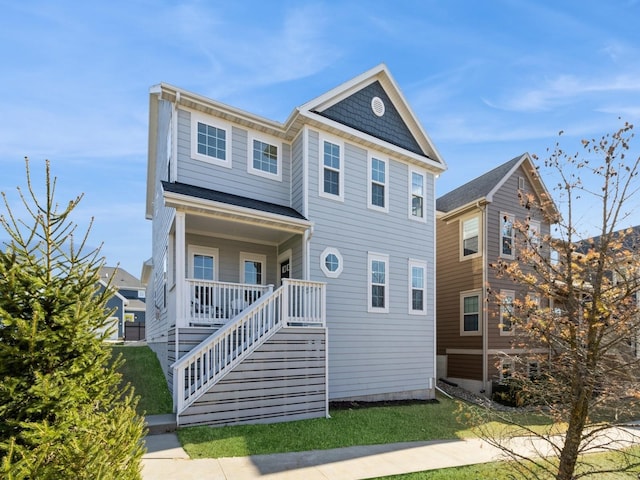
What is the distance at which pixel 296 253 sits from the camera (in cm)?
1049

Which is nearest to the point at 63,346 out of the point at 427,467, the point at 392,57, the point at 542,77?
→ the point at 427,467

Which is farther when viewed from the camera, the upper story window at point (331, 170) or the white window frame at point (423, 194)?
the white window frame at point (423, 194)

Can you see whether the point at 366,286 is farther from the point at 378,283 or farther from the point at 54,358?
the point at 54,358

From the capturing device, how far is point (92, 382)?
3.03 meters

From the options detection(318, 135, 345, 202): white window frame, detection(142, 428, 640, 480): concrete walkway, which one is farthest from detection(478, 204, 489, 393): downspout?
detection(142, 428, 640, 480): concrete walkway

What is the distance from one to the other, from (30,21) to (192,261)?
5.97 m

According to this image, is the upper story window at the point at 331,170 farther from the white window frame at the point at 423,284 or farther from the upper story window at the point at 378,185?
the white window frame at the point at 423,284

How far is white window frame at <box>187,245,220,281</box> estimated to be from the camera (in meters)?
10.1

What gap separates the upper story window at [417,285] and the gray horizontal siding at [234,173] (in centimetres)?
462

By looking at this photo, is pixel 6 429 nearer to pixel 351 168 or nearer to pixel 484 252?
pixel 351 168

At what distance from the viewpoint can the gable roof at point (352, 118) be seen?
385 inches

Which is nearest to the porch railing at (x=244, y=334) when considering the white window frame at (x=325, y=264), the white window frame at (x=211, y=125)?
the white window frame at (x=325, y=264)

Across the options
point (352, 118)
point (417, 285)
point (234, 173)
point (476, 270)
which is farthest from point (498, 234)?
point (234, 173)

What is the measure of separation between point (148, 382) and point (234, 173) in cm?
569
